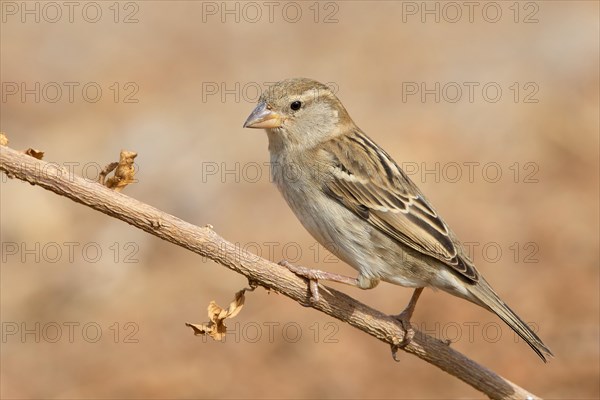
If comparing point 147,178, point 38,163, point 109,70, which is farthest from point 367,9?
point 38,163

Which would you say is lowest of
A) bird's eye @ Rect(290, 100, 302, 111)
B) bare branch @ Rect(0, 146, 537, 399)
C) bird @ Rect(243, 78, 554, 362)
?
bare branch @ Rect(0, 146, 537, 399)

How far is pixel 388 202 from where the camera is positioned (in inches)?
203

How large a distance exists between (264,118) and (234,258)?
4.40 ft

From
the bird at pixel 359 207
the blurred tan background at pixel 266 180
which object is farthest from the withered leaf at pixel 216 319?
the blurred tan background at pixel 266 180

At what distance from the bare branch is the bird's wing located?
1.76 feet

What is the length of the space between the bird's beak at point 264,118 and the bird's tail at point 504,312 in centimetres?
135

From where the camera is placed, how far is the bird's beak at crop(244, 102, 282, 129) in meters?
5.05

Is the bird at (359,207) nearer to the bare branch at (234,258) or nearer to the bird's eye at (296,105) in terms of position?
the bird's eye at (296,105)

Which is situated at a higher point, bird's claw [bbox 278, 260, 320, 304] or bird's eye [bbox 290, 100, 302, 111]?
bird's eye [bbox 290, 100, 302, 111]

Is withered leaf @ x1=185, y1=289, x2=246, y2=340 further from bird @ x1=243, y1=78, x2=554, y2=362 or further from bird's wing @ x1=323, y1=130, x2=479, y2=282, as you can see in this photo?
bird's wing @ x1=323, y1=130, x2=479, y2=282

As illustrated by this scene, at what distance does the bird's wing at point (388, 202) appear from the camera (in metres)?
4.98

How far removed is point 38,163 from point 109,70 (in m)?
9.55

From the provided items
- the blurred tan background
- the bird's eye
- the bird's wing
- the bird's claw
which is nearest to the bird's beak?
the bird's eye

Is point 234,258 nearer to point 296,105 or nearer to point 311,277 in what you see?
point 311,277
